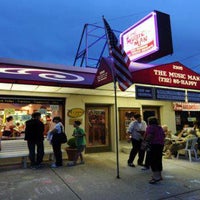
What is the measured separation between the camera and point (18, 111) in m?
7.88

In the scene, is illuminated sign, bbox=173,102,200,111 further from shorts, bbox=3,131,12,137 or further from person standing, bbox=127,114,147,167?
shorts, bbox=3,131,12,137

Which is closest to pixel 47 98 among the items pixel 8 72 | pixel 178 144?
pixel 8 72

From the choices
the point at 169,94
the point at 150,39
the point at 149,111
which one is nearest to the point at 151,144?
the point at 169,94

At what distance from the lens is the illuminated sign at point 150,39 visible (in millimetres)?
10664

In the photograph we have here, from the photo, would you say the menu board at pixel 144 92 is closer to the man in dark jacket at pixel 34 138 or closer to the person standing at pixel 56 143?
the person standing at pixel 56 143

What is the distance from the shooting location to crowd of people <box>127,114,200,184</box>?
5.16 m

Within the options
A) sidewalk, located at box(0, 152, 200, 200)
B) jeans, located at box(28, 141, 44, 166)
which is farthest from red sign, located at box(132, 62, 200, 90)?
jeans, located at box(28, 141, 44, 166)

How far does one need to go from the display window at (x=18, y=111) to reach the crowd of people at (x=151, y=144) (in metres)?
3.42

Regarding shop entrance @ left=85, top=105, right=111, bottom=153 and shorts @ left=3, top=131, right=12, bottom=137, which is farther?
shop entrance @ left=85, top=105, right=111, bottom=153

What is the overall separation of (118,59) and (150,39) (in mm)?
5890

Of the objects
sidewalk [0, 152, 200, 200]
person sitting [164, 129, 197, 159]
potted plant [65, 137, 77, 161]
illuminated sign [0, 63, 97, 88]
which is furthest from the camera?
person sitting [164, 129, 197, 159]

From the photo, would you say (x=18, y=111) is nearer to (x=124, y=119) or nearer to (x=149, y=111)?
(x=124, y=119)

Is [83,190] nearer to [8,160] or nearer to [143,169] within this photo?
[143,169]

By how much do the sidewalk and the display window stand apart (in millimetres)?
1472
